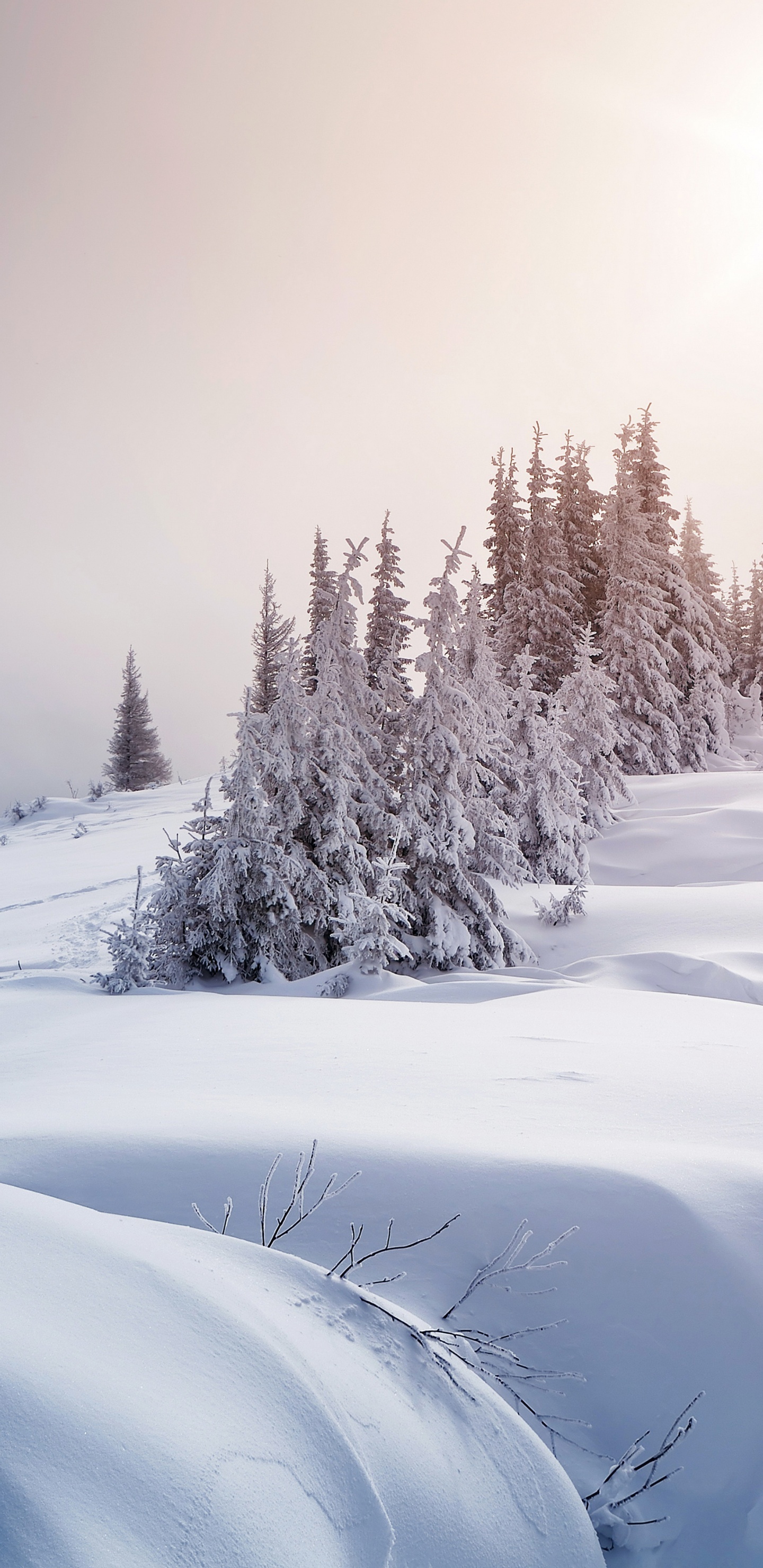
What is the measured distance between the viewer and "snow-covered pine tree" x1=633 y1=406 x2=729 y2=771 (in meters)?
26.1

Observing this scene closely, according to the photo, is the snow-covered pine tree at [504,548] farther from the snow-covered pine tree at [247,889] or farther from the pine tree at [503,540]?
the snow-covered pine tree at [247,889]

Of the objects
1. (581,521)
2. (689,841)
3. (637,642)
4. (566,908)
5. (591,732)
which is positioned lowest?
(566,908)

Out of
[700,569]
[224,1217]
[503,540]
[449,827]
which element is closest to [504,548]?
[503,540]

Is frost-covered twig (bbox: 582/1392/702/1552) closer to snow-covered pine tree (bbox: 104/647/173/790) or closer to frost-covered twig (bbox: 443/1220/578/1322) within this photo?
frost-covered twig (bbox: 443/1220/578/1322)

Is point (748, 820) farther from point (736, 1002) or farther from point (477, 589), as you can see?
point (736, 1002)

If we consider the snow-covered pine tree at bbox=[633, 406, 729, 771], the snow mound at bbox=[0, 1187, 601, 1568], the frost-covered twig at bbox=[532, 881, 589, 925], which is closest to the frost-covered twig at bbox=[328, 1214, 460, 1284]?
the snow mound at bbox=[0, 1187, 601, 1568]

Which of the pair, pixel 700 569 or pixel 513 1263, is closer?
pixel 513 1263

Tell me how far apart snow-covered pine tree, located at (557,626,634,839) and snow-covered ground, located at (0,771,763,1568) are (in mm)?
13455

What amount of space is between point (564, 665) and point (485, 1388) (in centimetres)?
2469

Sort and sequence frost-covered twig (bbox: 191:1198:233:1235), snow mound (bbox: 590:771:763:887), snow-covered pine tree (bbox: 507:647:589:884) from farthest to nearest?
snow-covered pine tree (bbox: 507:647:589:884) → snow mound (bbox: 590:771:763:887) → frost-covered twig (bbox: 191:1198:233:1235)

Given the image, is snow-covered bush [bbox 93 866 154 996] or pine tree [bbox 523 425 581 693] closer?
snow-covered bush [bbox 93 866 154 996]

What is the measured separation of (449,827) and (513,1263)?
331 inches

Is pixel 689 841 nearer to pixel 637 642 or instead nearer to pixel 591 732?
pixel 591 732

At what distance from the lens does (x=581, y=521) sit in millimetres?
29406
